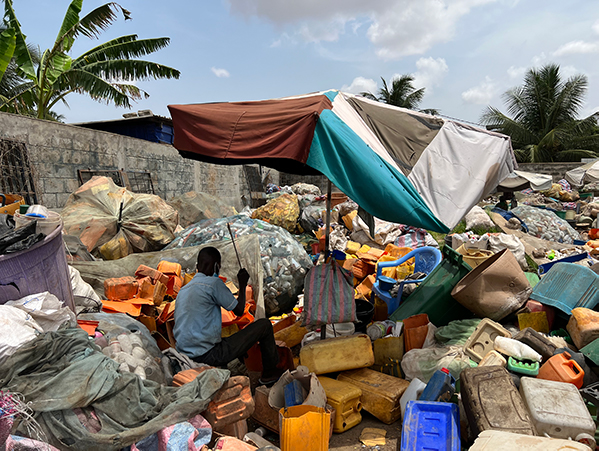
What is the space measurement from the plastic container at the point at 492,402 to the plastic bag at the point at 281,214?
6.67 meters

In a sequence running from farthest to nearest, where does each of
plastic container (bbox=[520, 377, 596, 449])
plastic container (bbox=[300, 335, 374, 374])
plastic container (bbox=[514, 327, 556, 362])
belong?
plastic container (bbox=[300, 335, 374, 374])
plastic container (bbox=[514, 327, 556, 362])
plastic container (bbox=[520, 377, 596, 449])

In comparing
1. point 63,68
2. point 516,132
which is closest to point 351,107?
point 63,68

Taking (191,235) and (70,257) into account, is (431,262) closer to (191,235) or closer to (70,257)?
(191,235)

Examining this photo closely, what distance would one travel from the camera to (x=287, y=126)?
2539 millimetres

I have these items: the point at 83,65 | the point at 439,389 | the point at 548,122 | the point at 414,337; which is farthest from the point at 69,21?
the point at 548,122

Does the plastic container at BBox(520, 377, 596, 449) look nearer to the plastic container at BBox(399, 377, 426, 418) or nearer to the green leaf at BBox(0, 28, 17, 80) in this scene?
the plastic container at BBox(399, 377, 426, 418)

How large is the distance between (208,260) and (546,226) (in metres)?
9.32

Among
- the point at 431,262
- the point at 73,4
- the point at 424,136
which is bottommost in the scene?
the point at 431,262

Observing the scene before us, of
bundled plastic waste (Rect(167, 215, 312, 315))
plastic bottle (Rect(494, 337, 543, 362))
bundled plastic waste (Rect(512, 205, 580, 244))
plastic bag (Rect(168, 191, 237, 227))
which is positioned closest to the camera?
plastic bottle (Rect(494, 337, 543, 362))

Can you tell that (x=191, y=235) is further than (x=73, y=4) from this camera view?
No

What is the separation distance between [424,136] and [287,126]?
125 centimetres

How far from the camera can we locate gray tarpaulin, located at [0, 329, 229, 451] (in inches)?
82.2

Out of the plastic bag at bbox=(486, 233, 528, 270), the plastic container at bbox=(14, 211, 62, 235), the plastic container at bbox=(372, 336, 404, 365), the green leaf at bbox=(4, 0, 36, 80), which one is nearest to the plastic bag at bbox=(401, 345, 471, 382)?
the plastic container at bbox=(372, 336, 404, 365)

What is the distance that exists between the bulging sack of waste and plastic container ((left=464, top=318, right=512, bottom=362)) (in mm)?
260
